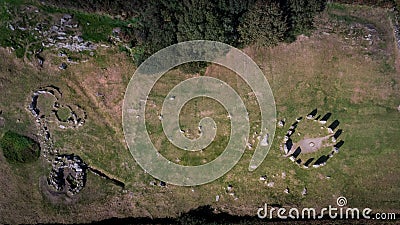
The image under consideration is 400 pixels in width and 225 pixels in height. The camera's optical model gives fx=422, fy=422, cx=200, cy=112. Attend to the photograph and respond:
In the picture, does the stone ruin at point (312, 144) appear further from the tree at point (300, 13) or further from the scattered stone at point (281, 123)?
the tree at point (300, 13)

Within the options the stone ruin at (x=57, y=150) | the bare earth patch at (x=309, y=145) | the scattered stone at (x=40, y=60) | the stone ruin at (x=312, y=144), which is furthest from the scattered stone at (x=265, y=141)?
the scattered stone at (x=40, y=60)

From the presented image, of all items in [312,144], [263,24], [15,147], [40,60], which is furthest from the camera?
[40,60]

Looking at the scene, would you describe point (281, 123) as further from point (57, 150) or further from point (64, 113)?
point (57, 150)

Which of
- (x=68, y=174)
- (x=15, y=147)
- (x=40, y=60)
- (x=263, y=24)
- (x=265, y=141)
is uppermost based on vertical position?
(x=263, y=24)

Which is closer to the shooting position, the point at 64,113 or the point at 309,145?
the point at 309,145

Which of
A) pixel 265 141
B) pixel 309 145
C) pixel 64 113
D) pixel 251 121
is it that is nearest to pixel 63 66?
pixel 64 113

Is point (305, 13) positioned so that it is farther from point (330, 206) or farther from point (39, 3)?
point (39, 3)

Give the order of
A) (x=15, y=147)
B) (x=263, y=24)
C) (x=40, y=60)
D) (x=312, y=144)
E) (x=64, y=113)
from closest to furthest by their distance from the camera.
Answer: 1. (x=263, y=24)
2. (x=312, y=144)
3. (x=15, y=147)
4. (x=40, y=60)
5. (x=64, y=113)

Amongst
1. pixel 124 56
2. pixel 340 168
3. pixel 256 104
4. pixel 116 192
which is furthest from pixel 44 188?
pixel 340 168
